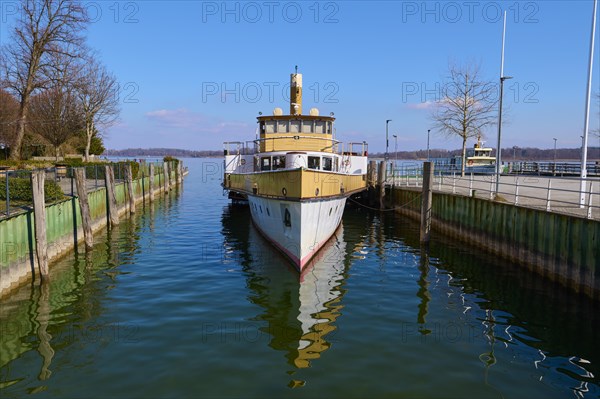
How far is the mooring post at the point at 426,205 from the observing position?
18.2 meters

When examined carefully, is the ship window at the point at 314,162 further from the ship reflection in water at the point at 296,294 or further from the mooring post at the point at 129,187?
the mooring post at the point at 129,187

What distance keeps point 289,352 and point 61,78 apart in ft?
121

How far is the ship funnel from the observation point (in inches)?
866

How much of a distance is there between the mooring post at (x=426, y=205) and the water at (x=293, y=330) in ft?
8.04

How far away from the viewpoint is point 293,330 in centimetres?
912

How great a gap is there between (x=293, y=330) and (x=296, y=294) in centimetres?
243

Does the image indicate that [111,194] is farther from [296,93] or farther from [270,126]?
[296,93]

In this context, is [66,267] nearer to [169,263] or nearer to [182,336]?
[169,263]

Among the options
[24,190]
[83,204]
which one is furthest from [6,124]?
[83,204]

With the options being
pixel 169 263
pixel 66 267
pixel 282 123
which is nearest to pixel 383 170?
pixel 282 123

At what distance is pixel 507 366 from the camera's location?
24.7 ft

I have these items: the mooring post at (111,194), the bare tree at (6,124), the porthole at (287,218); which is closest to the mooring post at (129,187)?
the mooring post at (111,194)

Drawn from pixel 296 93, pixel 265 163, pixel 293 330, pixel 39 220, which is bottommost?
pixel 293 330

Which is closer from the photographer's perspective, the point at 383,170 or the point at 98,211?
the point at 98,211
